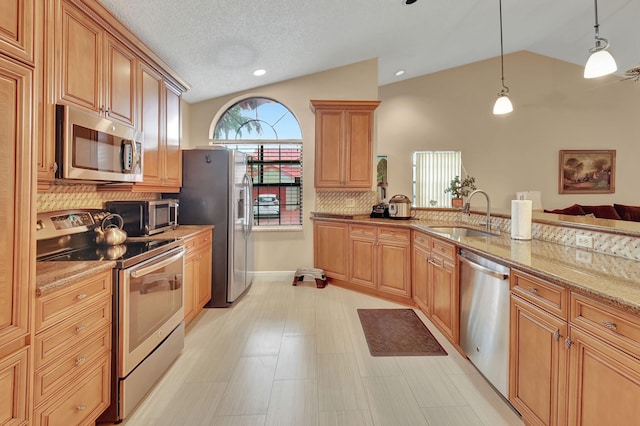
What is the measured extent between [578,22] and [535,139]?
6.70ft

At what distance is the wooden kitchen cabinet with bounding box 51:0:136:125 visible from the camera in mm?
1733

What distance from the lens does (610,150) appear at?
6.28m

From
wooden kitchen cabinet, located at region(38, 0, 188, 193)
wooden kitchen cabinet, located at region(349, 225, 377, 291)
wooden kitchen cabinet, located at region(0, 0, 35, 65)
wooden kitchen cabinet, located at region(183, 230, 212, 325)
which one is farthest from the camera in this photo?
wooden kitchen cabinet, located at region(349, 225, 377, 291)

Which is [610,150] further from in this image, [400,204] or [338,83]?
[338,83]

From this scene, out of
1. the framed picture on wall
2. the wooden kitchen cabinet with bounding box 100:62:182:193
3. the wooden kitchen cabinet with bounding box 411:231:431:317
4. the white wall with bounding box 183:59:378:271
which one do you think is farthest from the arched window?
the framed picture on wall

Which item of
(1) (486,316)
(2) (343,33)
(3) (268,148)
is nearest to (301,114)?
(3) (268,148)

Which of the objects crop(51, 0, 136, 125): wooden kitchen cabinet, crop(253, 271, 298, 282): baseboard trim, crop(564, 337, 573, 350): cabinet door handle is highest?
crop(51, 0, 136, 125): wooden kitchen cabinet

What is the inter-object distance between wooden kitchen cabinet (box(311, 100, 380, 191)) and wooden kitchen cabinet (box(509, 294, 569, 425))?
2788 mm

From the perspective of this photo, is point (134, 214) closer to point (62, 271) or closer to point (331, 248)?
point (62, 271)

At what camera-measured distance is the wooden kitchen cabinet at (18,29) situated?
3.44 ft

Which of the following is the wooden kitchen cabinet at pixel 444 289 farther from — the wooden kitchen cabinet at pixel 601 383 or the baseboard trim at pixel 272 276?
the baseboard trim at pixel 272 276

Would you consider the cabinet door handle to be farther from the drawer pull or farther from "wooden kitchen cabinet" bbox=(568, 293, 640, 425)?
the drawer pull

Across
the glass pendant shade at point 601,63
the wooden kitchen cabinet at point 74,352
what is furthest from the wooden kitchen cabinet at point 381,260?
the wooden kitchen cabinet at point 74,352

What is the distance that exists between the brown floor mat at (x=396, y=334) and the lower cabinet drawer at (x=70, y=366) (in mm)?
1810
